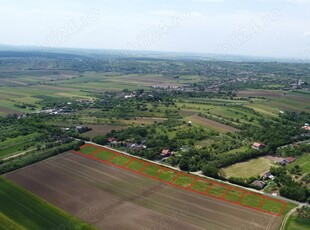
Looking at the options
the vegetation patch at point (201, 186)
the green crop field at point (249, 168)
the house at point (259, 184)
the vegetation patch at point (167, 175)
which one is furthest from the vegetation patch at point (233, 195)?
the vegetation patch at point (167, 175)

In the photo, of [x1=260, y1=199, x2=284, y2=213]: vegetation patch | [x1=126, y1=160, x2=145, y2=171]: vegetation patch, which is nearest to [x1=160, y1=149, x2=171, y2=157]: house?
[x1=126, y1=160, x2=145, y2=171]: vegetation patch

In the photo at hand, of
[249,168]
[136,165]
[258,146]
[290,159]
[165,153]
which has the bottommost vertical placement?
[249,168]

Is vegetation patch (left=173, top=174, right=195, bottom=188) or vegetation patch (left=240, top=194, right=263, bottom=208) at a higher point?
vegetation patch (left=173, top=174, right=195, bottom=188)

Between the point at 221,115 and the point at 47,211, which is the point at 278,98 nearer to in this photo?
the point at 221,115

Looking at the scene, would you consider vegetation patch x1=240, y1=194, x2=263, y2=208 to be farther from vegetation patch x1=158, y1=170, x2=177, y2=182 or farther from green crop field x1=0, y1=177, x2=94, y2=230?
green crop field x1=0, y1=177, x2=94, y2=230

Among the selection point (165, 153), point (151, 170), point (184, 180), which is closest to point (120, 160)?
point (151, 170)

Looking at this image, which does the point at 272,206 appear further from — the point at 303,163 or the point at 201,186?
the point at 303,163

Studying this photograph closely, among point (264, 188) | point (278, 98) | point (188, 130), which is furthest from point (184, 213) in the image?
point (278, 98)

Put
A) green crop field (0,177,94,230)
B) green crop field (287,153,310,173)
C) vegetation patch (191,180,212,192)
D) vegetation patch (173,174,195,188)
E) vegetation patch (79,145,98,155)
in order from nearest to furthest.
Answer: green crop field (0,177,94,230), vegetation patch (191,180,212,192), vegetation patch (173,174,195,188), green crop field (287,153,310,173), vegetation patch (79,145,98,155)

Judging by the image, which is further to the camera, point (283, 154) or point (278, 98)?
point (278, 98)
